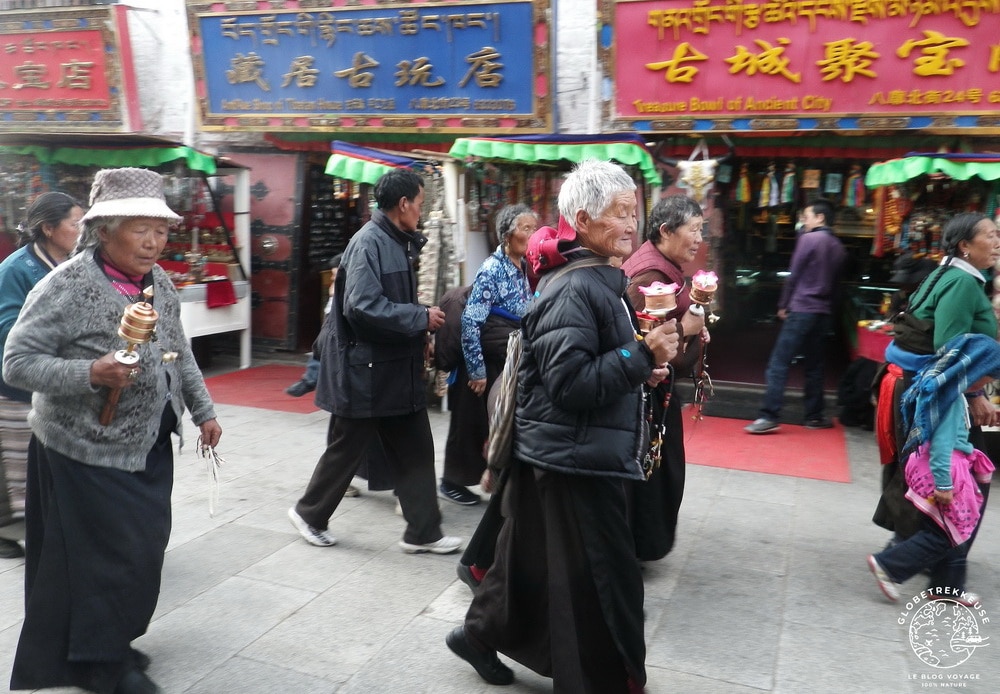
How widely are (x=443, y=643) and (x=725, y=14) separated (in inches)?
210

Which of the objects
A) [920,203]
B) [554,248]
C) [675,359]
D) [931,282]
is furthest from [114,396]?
[920,203]

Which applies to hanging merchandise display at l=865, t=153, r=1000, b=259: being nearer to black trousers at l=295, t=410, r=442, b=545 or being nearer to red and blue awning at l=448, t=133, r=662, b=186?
red and blue awning at l=448, t=133, r=662, b=186

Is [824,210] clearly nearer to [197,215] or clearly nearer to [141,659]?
[141,659]

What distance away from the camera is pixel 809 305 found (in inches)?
249

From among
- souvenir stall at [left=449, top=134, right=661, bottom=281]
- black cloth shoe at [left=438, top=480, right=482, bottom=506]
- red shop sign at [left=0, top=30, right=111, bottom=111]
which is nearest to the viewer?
black cloth shoe at [left=438, top=480, right=482, bottom=506]

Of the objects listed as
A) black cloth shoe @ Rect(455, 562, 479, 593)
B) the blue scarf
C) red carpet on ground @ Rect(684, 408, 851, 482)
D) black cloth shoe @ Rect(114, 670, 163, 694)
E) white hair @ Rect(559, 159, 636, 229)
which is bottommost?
red carpet on ground @ Rect(684, 408, 851, 482)

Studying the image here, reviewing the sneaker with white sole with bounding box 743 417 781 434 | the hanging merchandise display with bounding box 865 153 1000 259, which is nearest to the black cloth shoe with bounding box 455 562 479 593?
the sneaker with white sole with bounding box 743 417 781 434

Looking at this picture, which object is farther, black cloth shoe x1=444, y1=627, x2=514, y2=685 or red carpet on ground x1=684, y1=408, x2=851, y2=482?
red carpet on ground x1=684, y1=408, x2=851, y2=482

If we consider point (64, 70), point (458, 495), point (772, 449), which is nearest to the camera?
point (458, 495)

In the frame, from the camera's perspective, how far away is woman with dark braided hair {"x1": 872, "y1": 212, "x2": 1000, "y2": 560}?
3311 millimetres

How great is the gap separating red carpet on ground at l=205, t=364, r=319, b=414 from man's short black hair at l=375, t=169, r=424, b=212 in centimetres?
355

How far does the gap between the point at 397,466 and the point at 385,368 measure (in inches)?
19.9

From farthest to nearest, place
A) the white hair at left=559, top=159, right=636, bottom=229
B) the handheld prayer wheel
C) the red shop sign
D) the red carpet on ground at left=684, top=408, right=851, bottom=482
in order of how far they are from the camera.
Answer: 1. the red shop sign
2. the red carpet on ground at left=684, top=408, right=851, bottom=482
3. the white hair at left=559, top=159, right=636, bottom=229
4. the handheld prayer wheel

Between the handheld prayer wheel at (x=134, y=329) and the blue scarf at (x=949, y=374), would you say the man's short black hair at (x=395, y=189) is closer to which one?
the handheld prayer wheel at (x=134, y=329)
